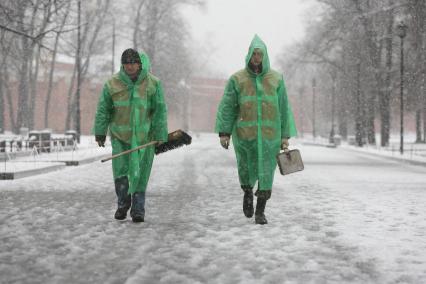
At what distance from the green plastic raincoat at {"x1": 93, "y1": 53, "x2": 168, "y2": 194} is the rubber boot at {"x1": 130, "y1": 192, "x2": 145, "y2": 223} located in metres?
0.06

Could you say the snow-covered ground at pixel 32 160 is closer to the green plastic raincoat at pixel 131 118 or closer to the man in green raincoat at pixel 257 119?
the green plastic raincoat at pixel 131 118

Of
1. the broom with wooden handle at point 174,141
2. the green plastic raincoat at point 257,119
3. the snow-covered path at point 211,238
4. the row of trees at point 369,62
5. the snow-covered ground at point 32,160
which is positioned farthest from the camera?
the row of trees at point 369,62

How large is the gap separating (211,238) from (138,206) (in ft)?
3.83

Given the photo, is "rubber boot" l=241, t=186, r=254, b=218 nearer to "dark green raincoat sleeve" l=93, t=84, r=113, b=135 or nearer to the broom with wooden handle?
the broom with wooden handle

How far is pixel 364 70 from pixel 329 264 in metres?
33.9

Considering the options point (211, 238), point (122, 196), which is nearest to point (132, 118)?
point (122, 196)

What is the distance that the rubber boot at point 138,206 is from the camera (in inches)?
263

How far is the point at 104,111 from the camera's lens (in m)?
6.61

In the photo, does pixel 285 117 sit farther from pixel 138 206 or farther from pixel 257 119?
pixel 138 206

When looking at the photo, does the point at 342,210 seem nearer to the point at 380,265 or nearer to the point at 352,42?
the point at 380,265

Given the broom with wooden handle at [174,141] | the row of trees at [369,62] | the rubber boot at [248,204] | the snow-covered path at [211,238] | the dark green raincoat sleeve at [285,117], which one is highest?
the row of trees at [369,62]

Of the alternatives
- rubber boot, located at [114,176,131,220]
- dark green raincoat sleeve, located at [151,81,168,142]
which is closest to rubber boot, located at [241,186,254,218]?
dark green raincoat sleeve, located at [151,81,168,142]

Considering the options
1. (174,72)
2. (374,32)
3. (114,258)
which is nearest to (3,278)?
(114,258)

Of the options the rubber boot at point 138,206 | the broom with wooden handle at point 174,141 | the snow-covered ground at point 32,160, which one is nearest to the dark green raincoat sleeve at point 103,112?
the broom with wooden handle at point 174,141
